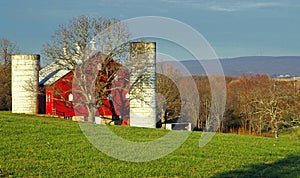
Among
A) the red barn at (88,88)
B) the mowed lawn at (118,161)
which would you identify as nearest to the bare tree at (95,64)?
the red barn at (88,88)

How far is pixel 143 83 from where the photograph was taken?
43.3 meters

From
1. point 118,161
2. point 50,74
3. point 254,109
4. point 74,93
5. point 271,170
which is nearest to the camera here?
point 271,170

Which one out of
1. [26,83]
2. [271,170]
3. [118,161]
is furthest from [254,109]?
[118,161]

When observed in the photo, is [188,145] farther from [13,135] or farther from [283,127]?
[283,127]

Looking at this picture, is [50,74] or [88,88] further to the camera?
[50,74]

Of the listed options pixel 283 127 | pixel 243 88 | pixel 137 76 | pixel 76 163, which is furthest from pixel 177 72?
pixel 76 163

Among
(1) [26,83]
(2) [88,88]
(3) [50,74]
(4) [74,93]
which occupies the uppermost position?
(3) [50,74]

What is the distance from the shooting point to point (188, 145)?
60.4ft

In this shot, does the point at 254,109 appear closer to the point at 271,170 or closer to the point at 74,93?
the point at 74,93

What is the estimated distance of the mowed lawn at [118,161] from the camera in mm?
11523

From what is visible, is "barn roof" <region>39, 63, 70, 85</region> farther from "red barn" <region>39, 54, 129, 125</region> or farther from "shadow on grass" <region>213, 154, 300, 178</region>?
"shadow on grass" <region>213, 154, 300, 178</region>

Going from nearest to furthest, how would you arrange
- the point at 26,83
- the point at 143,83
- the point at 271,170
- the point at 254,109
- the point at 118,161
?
the point at 271,170 < the point at 118,161 < the point at 143,83 < the point at 26,83 < the point at 254,109

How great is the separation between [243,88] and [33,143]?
199 ft

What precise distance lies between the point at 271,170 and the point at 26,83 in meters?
36.5
